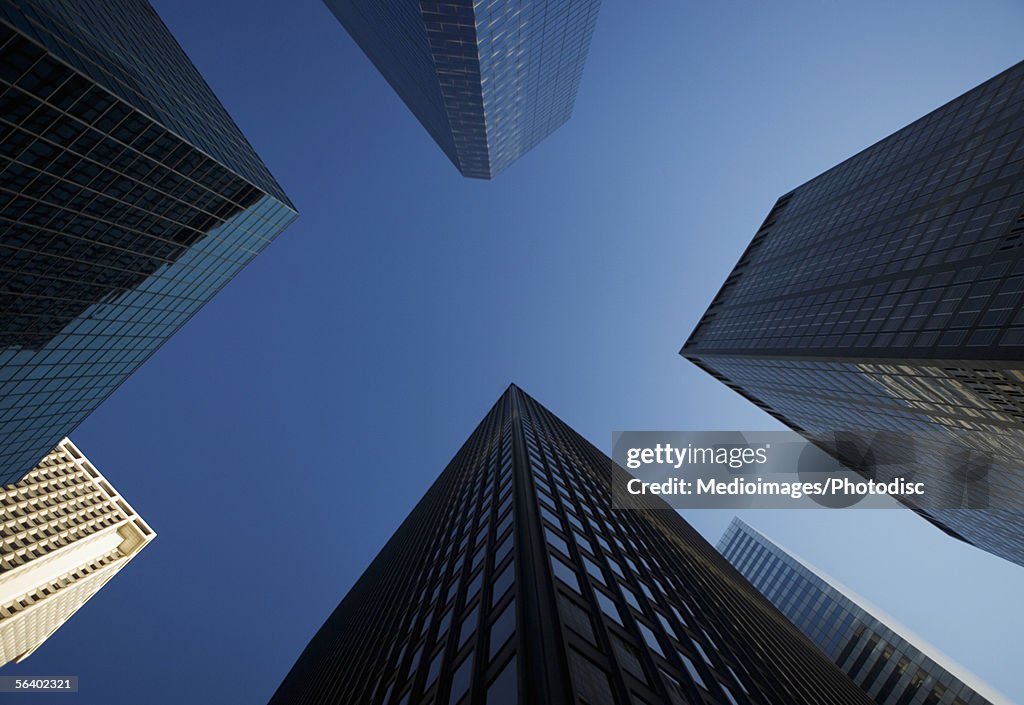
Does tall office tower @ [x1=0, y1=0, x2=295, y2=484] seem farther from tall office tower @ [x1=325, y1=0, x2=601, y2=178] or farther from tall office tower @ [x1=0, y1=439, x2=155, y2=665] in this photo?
tall office tower @ [x1=0, y1=439, x2=155, y2=665]

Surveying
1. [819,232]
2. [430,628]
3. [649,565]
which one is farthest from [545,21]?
[430,628]

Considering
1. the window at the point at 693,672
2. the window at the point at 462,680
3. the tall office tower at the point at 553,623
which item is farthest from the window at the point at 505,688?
the window at the point at 693,672

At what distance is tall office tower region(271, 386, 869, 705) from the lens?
1388 cm

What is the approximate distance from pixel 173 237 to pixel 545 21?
200 ft

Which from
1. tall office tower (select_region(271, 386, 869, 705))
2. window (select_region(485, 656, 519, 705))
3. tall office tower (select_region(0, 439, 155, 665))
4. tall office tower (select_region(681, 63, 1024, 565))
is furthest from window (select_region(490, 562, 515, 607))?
tall office tower (select_region(0, 439, 155, 665))

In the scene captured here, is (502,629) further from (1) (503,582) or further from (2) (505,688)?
(1) (503,582)

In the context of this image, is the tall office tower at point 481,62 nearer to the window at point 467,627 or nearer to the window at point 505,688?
the window at point 467,627

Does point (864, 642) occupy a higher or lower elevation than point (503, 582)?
higher

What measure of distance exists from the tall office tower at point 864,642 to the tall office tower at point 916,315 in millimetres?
21986

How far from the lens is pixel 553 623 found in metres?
14.5

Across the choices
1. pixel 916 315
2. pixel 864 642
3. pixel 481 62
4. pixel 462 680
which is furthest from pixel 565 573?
pixel 864 642

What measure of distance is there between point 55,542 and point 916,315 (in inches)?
5203

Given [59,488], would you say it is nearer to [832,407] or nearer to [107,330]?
[107,330]

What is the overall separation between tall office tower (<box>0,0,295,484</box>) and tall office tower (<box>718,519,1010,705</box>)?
107887 millimetres
